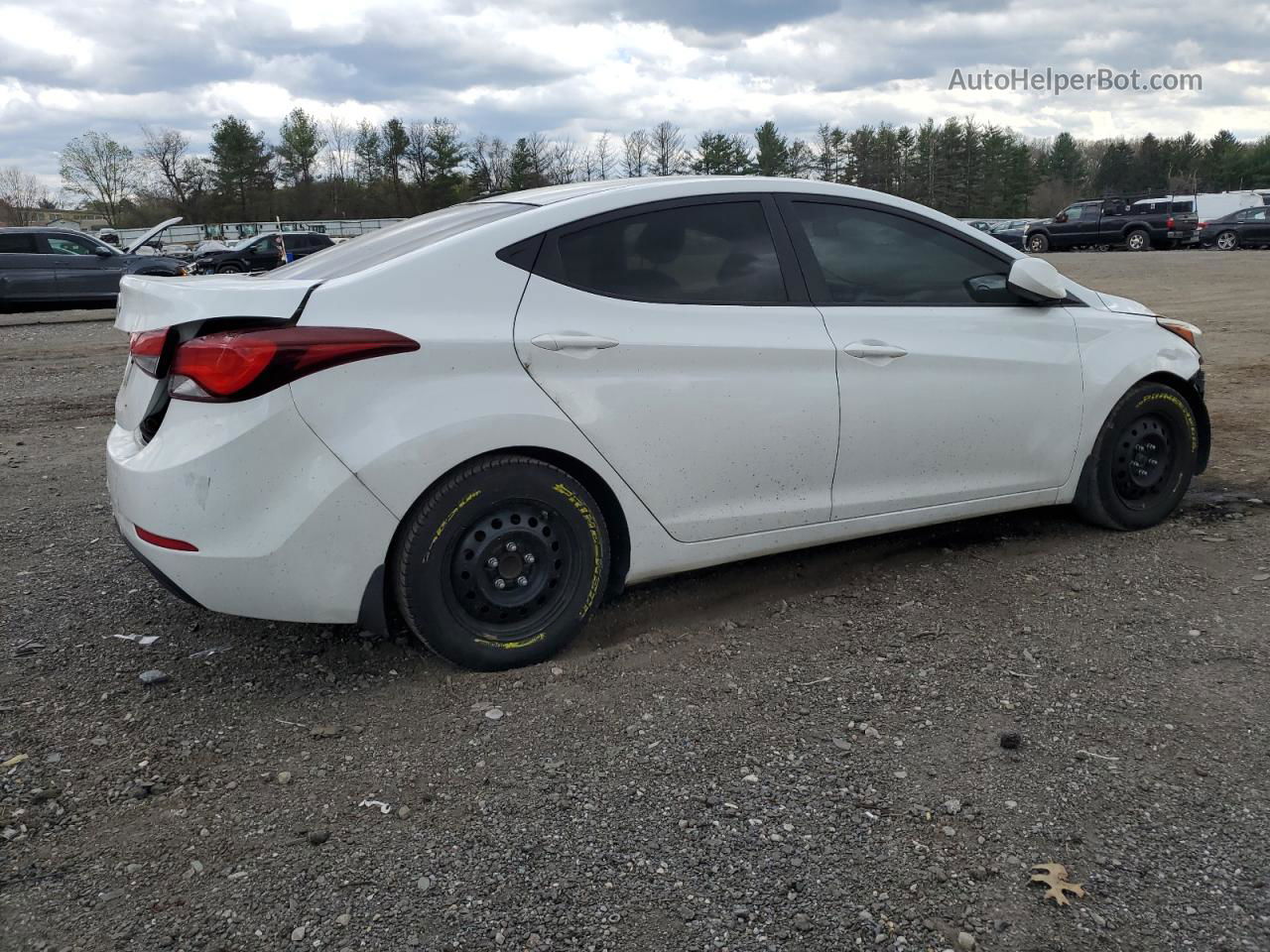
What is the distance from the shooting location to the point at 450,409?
10.3 ft

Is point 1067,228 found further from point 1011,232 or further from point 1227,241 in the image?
point 1011,232

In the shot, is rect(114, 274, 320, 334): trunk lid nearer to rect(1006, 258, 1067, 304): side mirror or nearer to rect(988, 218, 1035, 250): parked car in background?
rect(1006, 258, 1067, 304): side mirror

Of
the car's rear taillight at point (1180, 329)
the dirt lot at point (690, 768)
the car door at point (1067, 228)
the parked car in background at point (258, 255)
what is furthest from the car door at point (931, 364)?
the car door at point (1067, 228)

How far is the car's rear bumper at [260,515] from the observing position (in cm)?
299

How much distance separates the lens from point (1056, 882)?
234 centimetres

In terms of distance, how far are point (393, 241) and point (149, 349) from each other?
2.93 feet

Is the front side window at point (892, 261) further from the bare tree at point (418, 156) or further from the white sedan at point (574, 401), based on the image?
the bare tree at point (418, 156)

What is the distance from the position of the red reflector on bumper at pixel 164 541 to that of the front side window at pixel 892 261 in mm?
2364

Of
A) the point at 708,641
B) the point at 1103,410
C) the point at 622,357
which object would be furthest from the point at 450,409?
the point at 1103,410

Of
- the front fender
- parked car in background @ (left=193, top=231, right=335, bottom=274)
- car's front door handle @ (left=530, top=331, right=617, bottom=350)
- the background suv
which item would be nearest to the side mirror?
the front fender

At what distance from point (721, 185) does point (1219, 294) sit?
53.6 feet

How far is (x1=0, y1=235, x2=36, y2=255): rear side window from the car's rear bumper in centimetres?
1814

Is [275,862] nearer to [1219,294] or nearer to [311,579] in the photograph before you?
[311,579]

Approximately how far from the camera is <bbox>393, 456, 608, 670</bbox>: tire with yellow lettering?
319 centimetres
